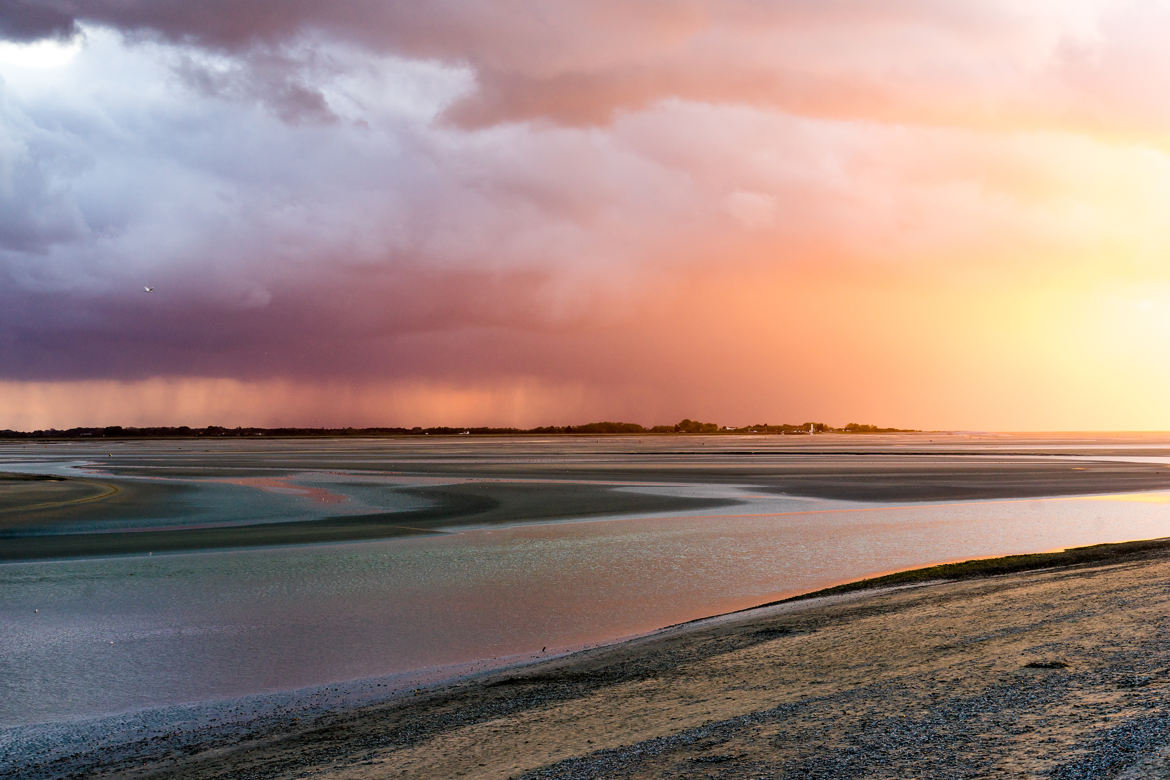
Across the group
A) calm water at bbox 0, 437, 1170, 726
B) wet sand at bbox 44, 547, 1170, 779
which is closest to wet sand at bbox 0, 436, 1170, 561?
calm water at bbox 0, 437, 1170, 726

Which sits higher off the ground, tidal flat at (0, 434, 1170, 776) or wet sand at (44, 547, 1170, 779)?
wet sand at (44, 547, 1170, 779)

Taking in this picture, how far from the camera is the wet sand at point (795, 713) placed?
6629 mm

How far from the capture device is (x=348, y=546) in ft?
78.6

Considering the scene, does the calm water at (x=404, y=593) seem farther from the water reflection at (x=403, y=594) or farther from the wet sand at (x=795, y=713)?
the wet sand at (x=795, y=713)

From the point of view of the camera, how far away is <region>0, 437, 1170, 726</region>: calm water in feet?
38.3

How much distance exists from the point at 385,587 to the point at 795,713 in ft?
38.2

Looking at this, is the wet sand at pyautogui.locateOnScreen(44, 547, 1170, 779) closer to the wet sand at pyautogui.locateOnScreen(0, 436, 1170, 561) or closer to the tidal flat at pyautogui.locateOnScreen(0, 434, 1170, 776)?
the tidal flat at pyautogui.locateOnScreen(0, 434, 1170, 776)

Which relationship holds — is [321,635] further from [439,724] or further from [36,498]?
[36,498]

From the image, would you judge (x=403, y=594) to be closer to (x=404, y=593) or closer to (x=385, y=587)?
(x=404, y=593)

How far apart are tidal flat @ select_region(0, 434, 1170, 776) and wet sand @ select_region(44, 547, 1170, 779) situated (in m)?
0.10

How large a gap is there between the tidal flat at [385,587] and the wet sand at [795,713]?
0.32ft

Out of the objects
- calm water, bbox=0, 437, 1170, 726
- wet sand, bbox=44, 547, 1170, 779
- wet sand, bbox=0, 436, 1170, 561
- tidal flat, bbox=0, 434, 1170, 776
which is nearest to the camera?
wet sand, bbox=44, 547, 1170, 779

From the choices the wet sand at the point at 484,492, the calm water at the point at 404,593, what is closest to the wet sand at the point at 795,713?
the calm water at the point at 404,593

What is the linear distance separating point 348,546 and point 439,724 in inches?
639
